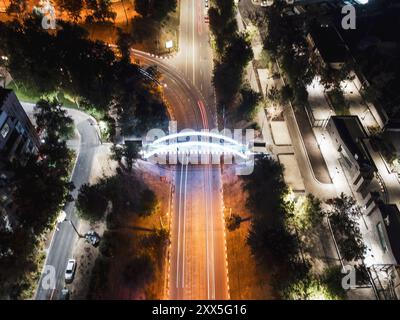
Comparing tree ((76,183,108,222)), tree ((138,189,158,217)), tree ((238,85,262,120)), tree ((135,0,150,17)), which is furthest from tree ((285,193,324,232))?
tree ((135,0,150,17))

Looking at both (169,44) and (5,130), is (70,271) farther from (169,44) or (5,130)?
(169,44)

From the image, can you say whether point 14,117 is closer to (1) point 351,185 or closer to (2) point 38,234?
(2) point 38,234

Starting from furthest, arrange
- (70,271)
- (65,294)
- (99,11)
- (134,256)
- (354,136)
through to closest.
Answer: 1. (99,11)
2. (354,136)
3. (134,256)
4. (70,271)
5. (65,294)

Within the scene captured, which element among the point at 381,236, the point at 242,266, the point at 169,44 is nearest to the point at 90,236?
the point at 242,266

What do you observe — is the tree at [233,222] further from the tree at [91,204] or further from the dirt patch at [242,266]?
the tree at [91,204]

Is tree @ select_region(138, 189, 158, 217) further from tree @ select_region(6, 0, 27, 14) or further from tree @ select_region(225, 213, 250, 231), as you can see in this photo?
tree @ select_region(6, 0, 27, 14)

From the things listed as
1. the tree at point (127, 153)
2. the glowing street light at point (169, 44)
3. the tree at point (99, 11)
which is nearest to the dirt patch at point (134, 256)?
the tree at point (127, 153)
